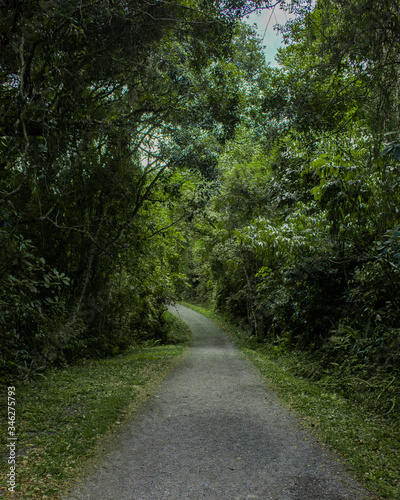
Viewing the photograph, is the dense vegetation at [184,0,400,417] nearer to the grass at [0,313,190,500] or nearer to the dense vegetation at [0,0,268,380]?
the dense vegetation at [0,0,268,380]

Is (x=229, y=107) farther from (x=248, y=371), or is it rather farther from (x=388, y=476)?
(x=388, y=476)

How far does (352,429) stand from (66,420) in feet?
13.4

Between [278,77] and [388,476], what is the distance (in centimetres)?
767

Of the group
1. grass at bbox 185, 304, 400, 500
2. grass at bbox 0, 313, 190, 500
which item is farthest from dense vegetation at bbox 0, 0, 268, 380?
grass at bbox 185, 304, 400, 500

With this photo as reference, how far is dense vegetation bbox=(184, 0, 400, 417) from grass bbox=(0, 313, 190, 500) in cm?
404

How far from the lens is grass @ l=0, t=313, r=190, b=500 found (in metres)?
3.52

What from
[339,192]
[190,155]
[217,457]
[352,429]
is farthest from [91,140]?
[352,429]

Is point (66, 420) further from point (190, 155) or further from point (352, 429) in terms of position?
point (190, 155)

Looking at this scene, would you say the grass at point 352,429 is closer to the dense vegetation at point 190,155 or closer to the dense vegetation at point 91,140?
the dense vegetation at point 190,155

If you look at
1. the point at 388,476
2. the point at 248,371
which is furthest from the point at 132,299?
the point at 388,476

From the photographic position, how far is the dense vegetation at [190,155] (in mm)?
4812

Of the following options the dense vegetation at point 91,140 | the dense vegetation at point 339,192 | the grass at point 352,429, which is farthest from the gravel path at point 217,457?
the dense vegetation at point 91,140

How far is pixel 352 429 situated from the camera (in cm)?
506

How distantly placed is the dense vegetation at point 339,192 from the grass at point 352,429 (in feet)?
1.10
